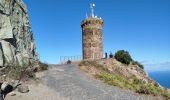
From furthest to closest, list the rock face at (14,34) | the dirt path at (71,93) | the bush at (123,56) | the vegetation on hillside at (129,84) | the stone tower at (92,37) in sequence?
the stone tower at (92,37)
the bush at (123,56)
the rock face at (14,34)
the vegetation on hillside at (129,84)
the dirt path at (71,93)

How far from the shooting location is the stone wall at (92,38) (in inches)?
2104

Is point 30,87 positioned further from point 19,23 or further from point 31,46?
point 31,46

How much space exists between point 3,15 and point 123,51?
1097 inches

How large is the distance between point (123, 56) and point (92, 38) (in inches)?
388

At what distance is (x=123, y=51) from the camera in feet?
154

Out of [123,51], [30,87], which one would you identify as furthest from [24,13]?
[123,51]

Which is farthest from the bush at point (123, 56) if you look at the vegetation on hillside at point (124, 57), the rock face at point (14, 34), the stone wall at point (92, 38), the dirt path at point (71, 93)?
the dirt path at point (71, 93)

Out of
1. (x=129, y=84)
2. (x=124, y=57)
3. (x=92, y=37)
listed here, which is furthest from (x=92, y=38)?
(x=129, y=84)

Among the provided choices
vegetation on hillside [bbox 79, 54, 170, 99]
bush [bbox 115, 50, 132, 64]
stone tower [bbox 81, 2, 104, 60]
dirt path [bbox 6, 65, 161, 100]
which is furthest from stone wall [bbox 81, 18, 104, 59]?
dirt path [bbox 6, 65, 161, 100]

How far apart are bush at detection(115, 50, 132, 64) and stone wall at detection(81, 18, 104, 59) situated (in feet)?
23.3

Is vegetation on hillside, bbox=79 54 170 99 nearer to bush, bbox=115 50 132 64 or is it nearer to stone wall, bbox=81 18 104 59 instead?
bush, bbox=115 50 132 64

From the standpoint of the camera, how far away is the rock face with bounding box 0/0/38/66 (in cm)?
2169

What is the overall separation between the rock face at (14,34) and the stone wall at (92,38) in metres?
22.5

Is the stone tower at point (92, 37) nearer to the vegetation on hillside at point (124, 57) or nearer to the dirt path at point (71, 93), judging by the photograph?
the vegetation on hillside at point (124, 57)
